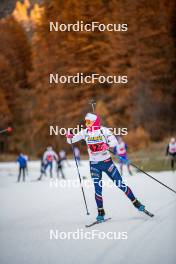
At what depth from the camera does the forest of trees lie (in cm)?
3038

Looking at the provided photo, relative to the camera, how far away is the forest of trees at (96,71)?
3038 centimetres

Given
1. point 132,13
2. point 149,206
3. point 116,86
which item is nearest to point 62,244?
point 149,206

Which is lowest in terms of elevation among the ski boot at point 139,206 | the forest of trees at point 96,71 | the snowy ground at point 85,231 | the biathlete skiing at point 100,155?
the snowy ground at point 85,231

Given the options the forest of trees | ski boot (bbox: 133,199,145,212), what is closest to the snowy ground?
ski boot (bbox: 133,199,145,212)

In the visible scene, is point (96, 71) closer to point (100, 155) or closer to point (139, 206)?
point (100, 155)

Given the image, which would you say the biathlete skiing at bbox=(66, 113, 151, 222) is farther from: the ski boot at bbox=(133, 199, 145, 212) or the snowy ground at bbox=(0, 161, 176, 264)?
the snowy ground at bbox=(0, 161, 176, 264)

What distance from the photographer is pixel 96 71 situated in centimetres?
3425

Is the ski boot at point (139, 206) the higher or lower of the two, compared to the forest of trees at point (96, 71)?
lower

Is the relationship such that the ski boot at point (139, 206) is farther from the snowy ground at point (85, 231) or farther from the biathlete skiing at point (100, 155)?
the snowy ground at point (85, 231)

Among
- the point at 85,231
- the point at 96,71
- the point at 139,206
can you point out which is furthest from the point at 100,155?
the point at 96,71

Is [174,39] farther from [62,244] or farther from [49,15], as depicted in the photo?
[62,244]

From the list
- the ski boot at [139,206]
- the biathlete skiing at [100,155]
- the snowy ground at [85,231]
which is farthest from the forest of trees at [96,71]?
the ski boot at [139,206]

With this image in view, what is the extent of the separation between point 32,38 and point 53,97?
5390 millimetres

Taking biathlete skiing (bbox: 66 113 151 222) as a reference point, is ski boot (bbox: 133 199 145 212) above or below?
below
